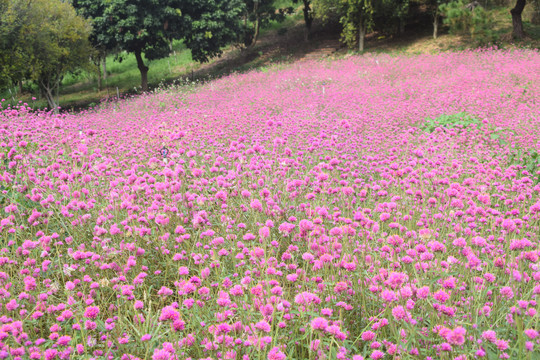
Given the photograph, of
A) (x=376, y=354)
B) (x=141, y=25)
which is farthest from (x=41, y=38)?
(x=376, y=354)

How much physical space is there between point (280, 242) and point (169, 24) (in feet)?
79.1

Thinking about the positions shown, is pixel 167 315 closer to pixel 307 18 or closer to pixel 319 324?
pixel 319 324

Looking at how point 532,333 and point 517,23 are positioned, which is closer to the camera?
point 532,333

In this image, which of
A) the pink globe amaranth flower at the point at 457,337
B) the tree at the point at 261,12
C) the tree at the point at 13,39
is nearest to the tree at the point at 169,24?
the tree at the point at 13,39

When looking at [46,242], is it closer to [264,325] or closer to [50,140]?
[264,325]

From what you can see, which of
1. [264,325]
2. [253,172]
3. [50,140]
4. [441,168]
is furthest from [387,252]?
[50,140]

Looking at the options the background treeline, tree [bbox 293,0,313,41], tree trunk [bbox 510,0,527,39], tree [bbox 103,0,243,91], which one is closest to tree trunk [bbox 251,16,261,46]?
tree [bbox 293,0,313,41]

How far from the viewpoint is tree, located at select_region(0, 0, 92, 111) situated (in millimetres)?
17203

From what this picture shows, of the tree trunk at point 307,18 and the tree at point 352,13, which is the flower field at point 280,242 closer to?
the tree at point 352,13

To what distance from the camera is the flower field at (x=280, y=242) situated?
5.84 ft

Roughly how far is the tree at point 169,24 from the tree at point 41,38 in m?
2.21

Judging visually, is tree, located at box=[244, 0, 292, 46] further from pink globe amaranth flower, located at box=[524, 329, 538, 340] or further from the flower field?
pink globe amaranth flower, located at box=[524, 329, 538, 340]

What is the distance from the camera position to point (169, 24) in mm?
23500

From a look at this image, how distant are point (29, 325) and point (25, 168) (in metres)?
2.58
